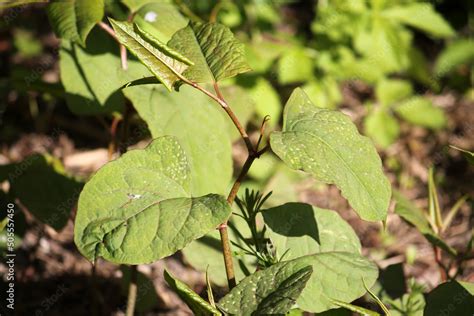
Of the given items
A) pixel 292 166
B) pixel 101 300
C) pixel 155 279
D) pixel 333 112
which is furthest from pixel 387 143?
pixel 292 166

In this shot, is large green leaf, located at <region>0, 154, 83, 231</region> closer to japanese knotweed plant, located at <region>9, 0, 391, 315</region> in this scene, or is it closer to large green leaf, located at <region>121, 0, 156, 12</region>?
japanese knotweed plant, located at <region>9, 0, 391, 315</region>

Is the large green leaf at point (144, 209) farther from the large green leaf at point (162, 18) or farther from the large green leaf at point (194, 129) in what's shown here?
the large green leaf at point (162, 18)

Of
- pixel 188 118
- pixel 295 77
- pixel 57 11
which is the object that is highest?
pixel 57 11

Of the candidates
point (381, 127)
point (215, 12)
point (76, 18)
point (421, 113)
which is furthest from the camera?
point (421, 113)

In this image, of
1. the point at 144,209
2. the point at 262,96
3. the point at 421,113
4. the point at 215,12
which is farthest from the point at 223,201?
the point at 421,113

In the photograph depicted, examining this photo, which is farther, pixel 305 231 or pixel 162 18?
pixel 162 18

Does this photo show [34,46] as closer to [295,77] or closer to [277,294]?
[295,77]

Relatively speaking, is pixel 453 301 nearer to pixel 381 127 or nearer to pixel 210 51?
pixel 210 51

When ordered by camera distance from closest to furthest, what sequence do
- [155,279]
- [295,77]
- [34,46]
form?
[155,279], [295,77], [34,46]
